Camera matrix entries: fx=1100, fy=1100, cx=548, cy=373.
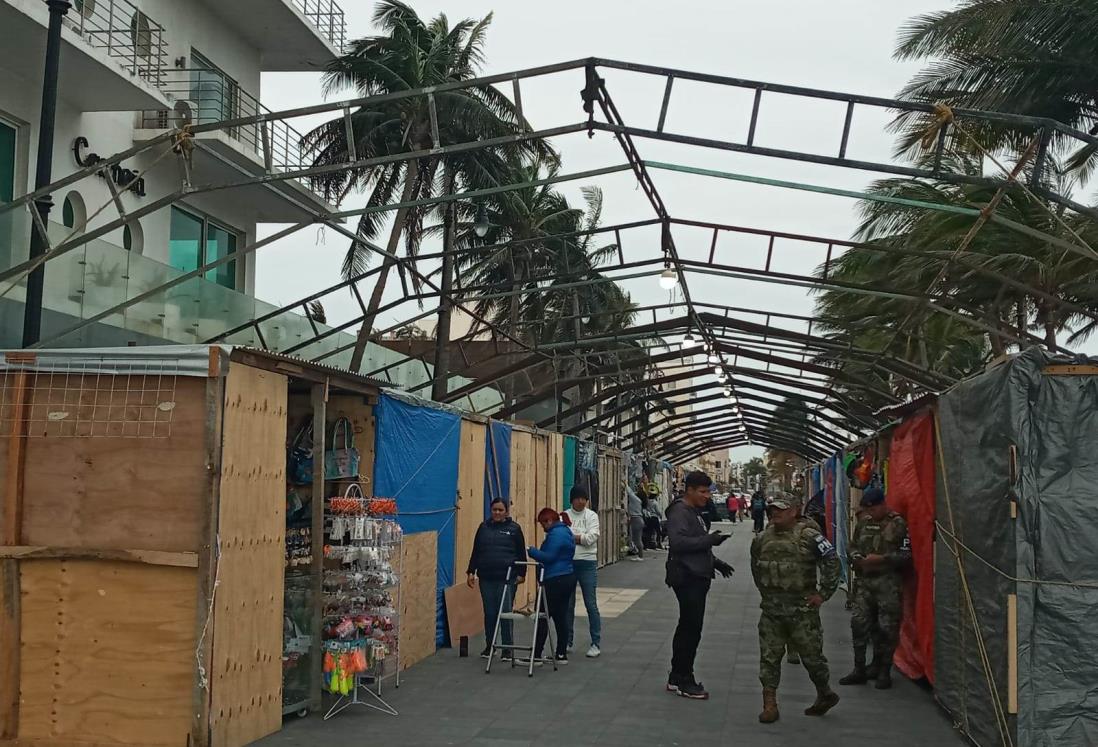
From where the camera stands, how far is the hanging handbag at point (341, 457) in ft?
34.9

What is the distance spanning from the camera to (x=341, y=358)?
2075cm

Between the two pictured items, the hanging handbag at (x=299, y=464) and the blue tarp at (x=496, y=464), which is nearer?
the hanging handbag at (x=299, y=464)

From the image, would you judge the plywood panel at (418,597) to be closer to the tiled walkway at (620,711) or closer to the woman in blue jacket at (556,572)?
the tiled walkway at (620,711)

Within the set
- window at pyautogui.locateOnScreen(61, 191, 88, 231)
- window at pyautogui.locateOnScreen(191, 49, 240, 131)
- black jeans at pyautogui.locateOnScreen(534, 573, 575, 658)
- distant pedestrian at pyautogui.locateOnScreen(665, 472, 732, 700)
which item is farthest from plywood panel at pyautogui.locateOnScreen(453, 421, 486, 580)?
window at pyautogui.locateOnScreen(191, 49, 240, 131)

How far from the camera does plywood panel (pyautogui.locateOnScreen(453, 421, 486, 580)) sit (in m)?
13.6

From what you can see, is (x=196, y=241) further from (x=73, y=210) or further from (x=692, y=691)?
(x=692, y=691)

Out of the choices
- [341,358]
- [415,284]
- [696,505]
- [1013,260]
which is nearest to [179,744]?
[696,505]

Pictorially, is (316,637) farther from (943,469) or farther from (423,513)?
(943,469)

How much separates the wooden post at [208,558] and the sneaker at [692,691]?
446 centimetres

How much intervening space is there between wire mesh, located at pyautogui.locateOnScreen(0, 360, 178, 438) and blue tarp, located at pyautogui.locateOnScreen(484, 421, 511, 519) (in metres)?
7.12

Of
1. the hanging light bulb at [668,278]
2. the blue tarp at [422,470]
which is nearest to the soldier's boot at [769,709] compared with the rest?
the blue tarp at [422,470]

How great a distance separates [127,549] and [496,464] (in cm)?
790

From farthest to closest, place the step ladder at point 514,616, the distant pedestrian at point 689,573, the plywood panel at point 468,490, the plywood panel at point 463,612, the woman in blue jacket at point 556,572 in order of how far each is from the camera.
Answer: the plywood panel at point 468,490 < the plywood panel at point 463,612 < the woman in blue jacket at point 556,572 < the step ladder at point 514,616 < the distant pedestrian at point 689,573

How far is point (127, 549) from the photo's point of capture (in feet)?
25.1
